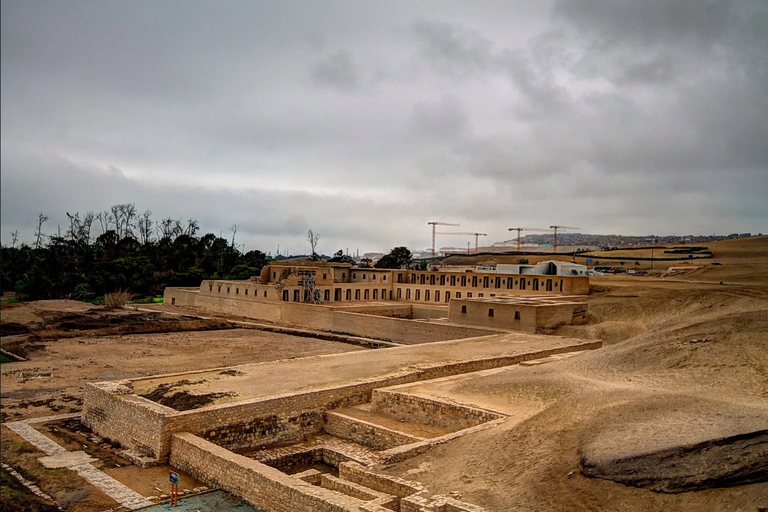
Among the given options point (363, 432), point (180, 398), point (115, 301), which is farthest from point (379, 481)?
point (115, 301)

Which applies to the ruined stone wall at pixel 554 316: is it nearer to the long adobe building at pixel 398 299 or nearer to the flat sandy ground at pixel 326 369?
the long adobe building at pixel 398 299

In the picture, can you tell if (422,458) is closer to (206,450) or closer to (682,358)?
(206,450)

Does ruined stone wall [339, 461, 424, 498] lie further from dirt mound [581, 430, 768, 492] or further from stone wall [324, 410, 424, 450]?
dirt mound [581, 430, 768, 492]

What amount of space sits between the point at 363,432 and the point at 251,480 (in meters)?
3.34

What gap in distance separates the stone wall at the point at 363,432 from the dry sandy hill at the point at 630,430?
5.98ft

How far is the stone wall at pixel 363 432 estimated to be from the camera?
1139 centimetres

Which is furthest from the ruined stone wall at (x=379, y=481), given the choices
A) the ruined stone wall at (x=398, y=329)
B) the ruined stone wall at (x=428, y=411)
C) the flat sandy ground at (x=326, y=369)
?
the ruined stone wall at (x=398, y=329)

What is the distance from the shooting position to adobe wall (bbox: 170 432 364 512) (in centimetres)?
805

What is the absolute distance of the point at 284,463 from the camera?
11.4m

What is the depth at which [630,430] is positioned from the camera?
7941 mm

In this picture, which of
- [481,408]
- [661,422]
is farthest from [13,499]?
[661,422]

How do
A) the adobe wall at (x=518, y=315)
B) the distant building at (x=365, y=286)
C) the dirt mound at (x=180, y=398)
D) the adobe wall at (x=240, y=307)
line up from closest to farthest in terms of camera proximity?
the dirt mound at (x=180, y=398), the adobe wall at (x=518, y=315), the distant building at (x=365, y=286), the adobe wall at (x=240, y=307)

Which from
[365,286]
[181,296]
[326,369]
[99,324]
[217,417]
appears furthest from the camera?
[181,296]

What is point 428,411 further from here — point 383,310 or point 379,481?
point 383,310
